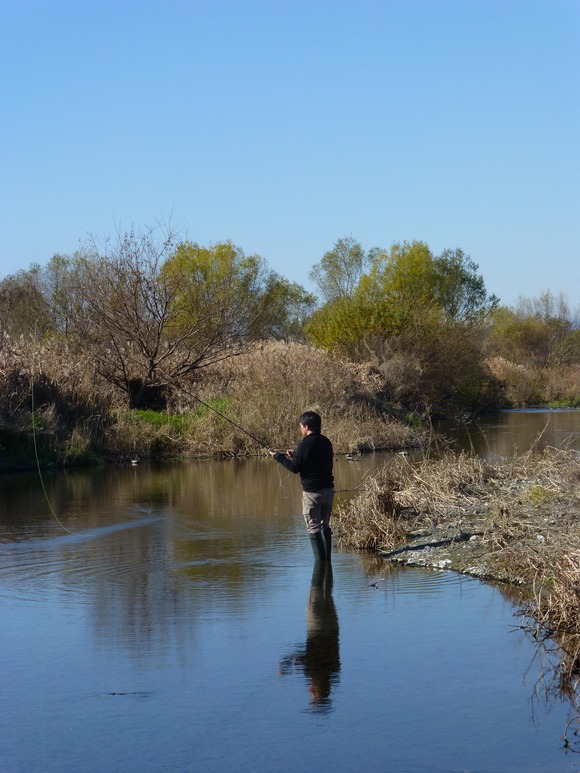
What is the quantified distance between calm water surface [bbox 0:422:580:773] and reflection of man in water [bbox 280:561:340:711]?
25mm

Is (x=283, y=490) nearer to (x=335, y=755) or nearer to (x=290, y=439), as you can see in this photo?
(x=290, y=439)

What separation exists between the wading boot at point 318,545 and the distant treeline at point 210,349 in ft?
43.7

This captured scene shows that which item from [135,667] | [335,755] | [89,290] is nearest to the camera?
[335,755]

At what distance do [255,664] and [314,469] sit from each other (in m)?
3.32

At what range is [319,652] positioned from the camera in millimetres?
8938

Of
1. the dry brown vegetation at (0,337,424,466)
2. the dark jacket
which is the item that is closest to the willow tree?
the dry brown vegetation at (0,337,424,466)

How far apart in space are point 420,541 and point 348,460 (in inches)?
530

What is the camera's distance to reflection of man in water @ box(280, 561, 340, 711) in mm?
7965

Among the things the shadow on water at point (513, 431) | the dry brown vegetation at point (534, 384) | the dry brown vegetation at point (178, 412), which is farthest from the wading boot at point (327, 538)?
the dry brown vegetation at point (534, 384)

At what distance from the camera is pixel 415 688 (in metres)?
7.95

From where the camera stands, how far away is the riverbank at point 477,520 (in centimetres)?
1073

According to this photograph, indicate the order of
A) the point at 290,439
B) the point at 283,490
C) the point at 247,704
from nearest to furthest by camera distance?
1. the point at 247,704
2. the point at 283,490
3. the point at 290,439

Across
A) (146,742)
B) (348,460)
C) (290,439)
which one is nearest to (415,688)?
(146,742)

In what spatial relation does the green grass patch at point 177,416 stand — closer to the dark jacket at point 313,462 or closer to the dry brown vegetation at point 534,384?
the dark jacket at point 313,462
